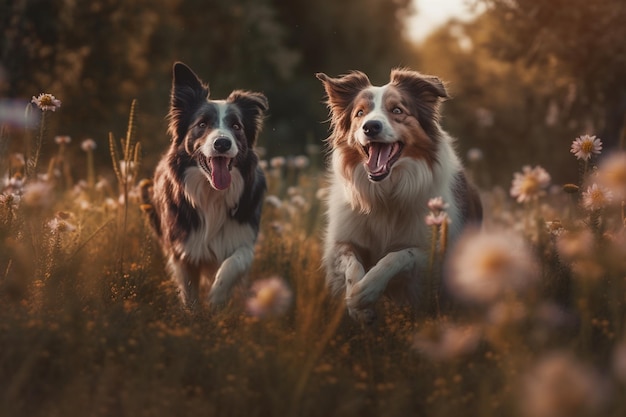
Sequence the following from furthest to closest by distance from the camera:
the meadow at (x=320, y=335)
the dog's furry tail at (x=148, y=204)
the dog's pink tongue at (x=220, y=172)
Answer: the dog's furry tail at (x=148, y=204)
the dog's pink tongue at (x=220, y=172)
the meadow at (x=320, y=335)

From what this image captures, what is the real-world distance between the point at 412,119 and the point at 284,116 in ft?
53.7

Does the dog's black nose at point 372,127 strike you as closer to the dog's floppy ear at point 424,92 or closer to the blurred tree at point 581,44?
the dog's floppy ear at point 424,92

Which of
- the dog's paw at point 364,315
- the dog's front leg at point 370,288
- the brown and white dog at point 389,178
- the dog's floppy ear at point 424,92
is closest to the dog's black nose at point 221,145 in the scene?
the brown and white dog at point 389,178

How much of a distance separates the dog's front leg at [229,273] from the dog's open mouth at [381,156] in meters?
1.22

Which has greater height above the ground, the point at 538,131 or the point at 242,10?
the point at 242,10

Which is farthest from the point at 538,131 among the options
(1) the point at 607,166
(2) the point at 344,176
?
(1) the point at 607,166

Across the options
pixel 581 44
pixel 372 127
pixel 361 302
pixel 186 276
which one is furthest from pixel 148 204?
pixel 581 44

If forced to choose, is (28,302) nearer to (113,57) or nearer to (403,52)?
(113,57)

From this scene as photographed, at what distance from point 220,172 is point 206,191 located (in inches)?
11.6

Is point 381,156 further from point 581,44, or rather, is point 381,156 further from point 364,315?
point 581,44

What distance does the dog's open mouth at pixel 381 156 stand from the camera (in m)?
5.23

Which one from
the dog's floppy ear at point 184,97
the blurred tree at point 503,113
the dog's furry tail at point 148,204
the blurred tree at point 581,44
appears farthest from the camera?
the blurred tree at point 503,113

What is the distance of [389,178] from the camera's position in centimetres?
537

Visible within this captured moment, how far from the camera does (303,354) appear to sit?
3525 mm
